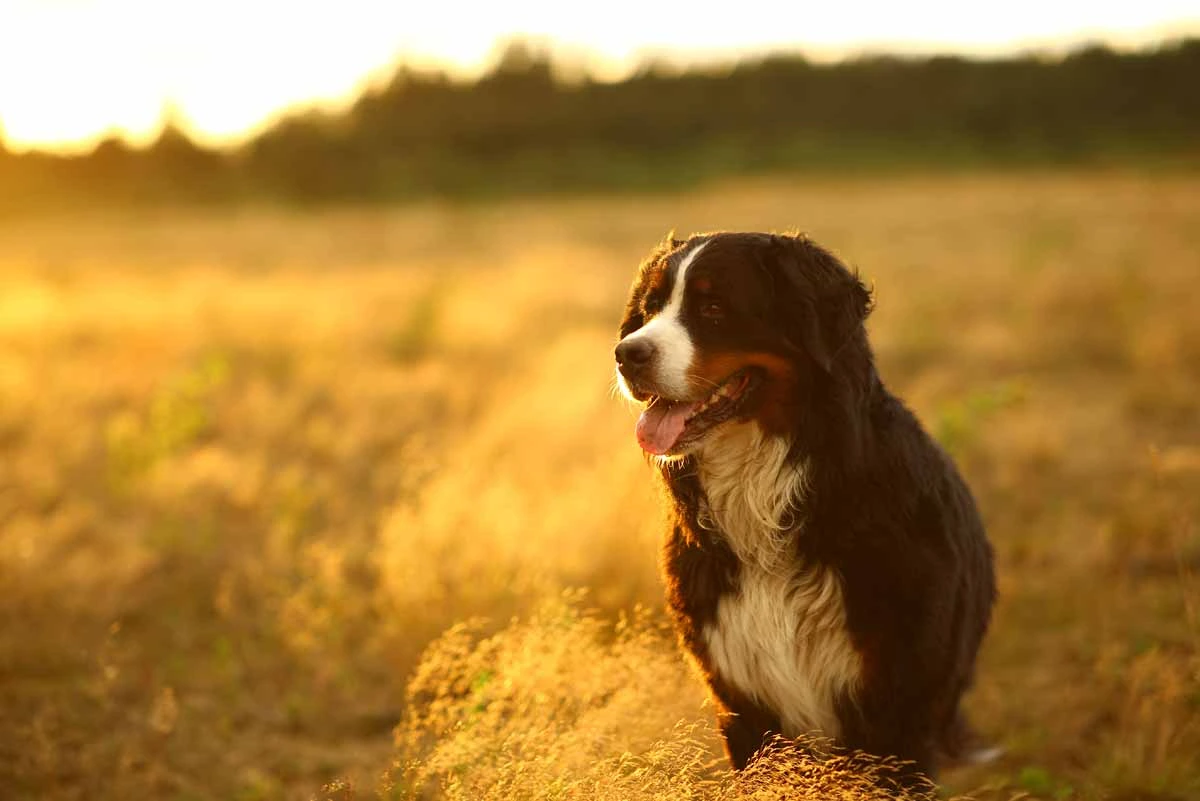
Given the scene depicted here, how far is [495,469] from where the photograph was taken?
22.0 feet

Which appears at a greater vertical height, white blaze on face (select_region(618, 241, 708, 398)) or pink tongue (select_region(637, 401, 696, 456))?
white blaze on face (select_region(618, 241, 708, 398))

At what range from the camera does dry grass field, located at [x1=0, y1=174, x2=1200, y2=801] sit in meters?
3.59

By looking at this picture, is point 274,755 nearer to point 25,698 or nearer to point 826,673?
point 25,698

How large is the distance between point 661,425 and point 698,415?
0.13m

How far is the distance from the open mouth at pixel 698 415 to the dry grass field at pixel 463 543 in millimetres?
528

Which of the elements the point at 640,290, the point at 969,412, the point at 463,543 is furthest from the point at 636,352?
the point at 969,412

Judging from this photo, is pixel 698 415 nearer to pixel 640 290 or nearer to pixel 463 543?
pixel 640 290

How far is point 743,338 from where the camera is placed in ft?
9.60

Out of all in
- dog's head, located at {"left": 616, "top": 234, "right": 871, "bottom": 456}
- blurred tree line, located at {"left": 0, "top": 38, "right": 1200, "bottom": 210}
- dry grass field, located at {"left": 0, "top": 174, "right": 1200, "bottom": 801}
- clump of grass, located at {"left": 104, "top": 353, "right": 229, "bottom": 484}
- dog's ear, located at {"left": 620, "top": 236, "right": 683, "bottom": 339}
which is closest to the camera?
dog's head, located at {"left": 616, "top": 234, "right": 871, "bottom": 456}

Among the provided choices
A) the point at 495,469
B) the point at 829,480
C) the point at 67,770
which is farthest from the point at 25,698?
the point at 829,480

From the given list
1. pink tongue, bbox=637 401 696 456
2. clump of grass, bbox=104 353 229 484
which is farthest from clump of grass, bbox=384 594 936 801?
clump of grass, bbox=104 353 229 484

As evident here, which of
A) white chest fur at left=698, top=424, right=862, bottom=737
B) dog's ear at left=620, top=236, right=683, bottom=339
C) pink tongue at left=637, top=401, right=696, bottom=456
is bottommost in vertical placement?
white chest fur at left=698, top=424, right=862, bottom=737

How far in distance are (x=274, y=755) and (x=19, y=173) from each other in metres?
47.9

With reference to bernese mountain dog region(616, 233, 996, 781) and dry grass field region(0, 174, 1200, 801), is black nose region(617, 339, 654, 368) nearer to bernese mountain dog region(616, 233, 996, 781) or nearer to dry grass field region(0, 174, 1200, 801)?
bernese mountain dog region(616, 233, 996, 781)
